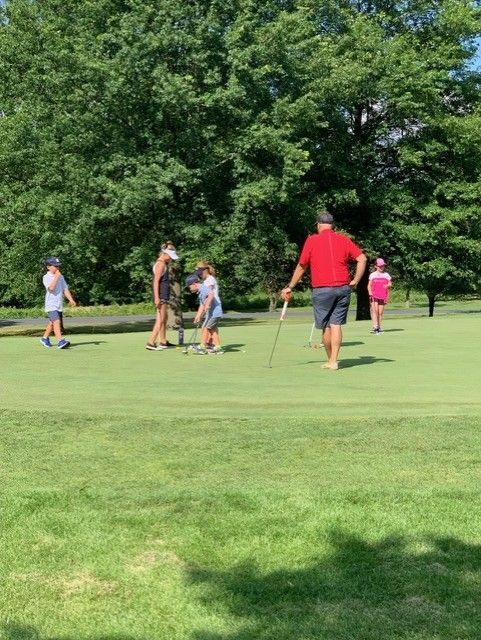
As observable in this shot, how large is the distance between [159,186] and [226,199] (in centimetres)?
429

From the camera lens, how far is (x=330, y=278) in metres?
12.3

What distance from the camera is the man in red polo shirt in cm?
Answer: 1226

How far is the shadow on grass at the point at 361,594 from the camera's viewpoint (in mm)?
3424

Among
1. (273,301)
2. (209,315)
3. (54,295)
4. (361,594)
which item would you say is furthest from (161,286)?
(273,301)

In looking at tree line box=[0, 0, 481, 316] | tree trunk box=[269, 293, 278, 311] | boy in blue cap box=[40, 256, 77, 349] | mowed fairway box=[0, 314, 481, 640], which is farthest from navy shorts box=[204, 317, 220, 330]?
tree trunk box=[269, 293, 278, 311]

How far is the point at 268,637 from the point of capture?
11.1ft

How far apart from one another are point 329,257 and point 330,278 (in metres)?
0.31

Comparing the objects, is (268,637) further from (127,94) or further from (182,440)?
(127,94)

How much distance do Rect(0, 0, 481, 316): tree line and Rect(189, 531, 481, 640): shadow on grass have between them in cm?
2327

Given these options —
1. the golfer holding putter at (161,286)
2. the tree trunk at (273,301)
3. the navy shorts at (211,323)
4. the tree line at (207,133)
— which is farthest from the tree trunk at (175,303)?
the tree trunk at (273,301)

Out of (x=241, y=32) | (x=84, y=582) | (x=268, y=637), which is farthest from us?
(x=241, y=32)

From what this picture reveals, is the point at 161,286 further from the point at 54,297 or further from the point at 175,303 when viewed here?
the point at 175,303

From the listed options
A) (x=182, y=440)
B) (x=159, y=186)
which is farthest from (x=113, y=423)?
(x=159, y=186)

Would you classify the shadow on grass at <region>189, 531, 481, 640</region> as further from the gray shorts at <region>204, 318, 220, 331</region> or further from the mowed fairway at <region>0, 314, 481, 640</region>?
the gray shorts at <region>204, 318, 220, 331</region>
